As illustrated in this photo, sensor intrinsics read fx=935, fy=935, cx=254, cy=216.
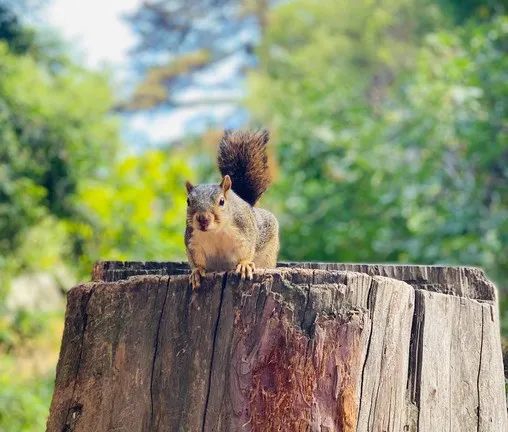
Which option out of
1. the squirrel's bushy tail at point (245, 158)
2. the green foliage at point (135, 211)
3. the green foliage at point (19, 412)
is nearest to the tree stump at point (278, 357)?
the squirrel's bushy tail at point (245, 158)

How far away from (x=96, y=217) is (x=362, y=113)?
6.80 ft

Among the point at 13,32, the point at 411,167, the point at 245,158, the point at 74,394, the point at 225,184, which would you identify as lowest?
the point at 74,394

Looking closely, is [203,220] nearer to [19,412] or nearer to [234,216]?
[234,216]

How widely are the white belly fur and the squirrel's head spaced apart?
0.12ft

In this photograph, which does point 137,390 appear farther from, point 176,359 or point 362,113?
point 362,113

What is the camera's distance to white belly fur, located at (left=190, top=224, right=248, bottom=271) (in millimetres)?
1853

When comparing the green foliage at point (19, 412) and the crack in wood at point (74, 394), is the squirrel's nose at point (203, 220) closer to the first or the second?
the crack in wood at point (74, 394)

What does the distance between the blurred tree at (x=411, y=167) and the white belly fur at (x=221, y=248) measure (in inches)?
111

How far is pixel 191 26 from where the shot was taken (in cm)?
1897

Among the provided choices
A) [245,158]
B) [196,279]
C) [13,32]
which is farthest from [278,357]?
[13,32]

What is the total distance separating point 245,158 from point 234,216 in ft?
0.60

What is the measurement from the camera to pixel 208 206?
5.85ft

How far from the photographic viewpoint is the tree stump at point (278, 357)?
143 centimetres

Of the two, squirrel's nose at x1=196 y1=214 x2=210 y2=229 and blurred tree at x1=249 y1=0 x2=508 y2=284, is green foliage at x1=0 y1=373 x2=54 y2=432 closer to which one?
blurred tree at x1=249 y1=0 x2=508 y2=284
